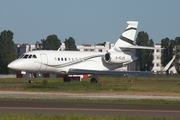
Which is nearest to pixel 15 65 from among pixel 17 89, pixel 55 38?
pixel 17 89

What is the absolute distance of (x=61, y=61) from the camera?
61.0m

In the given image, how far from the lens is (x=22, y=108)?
26.6m

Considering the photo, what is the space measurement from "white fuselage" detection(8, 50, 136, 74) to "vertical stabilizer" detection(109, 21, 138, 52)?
3.78 feet

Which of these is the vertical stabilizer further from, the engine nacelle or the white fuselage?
the engine nacelle

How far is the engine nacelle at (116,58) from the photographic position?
6434 cm

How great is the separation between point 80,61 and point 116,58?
14.7 feet

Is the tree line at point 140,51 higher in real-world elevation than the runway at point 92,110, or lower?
higher

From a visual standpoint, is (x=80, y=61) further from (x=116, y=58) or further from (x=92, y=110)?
(x=92, y=110)

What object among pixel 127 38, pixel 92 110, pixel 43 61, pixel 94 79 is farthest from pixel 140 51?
pixel 92 110

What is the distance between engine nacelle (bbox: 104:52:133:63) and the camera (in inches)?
2533

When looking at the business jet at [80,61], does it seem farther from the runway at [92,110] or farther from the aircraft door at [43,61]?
the runway at [92,110]

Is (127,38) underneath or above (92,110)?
above

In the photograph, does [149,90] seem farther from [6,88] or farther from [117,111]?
[117,111]

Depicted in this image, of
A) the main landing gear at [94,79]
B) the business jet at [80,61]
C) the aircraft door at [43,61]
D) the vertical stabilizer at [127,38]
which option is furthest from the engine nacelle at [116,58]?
the aircraft door at [43,61]
